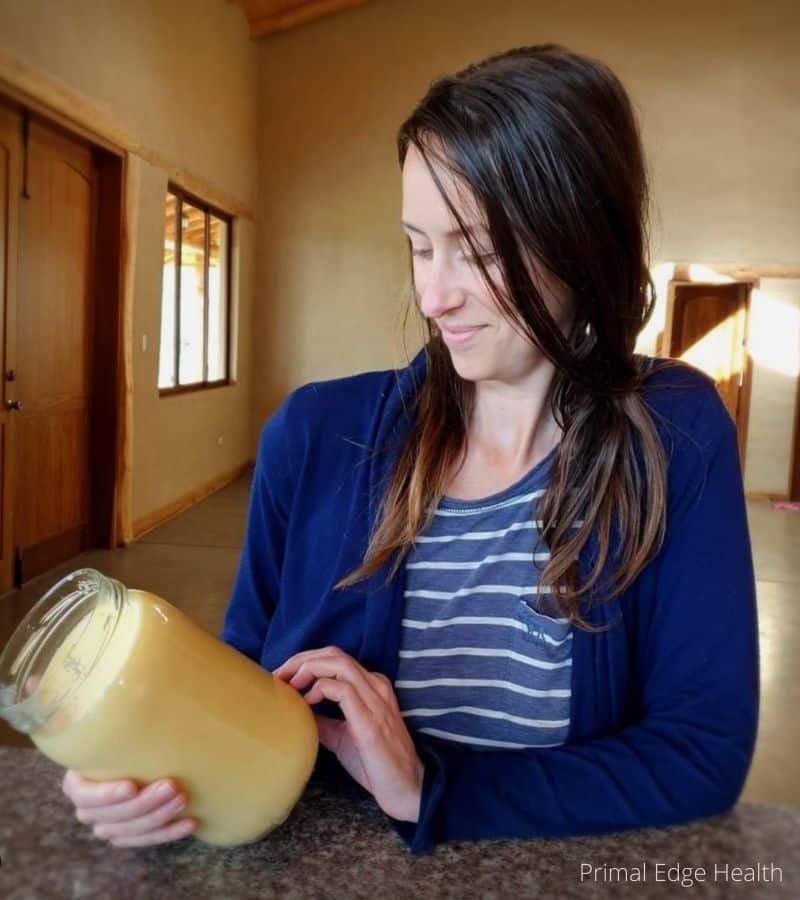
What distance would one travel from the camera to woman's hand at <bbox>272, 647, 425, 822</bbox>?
68 centimetres

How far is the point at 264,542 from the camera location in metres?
0.94

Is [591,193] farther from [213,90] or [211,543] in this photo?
[213,90]

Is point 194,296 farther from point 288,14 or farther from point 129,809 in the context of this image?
point 129,809

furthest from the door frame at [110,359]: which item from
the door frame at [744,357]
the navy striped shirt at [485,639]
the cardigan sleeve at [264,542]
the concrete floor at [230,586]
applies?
the door frame at [744,357]

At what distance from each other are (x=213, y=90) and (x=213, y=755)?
6857mm

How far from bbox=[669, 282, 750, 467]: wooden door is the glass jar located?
27.2ft

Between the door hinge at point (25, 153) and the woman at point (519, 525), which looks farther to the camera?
the door hinge at point (25, 153)

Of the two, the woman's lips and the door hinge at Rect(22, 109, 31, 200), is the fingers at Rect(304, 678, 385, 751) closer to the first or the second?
the woman's lips

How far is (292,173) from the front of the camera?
812 cm

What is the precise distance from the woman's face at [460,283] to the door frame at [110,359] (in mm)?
4489

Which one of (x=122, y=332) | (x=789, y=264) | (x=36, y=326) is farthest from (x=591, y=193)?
(x=789, y=264)

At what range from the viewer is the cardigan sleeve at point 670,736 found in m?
0.68

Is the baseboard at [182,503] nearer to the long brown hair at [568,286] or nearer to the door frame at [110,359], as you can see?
the door frame at [110,359]

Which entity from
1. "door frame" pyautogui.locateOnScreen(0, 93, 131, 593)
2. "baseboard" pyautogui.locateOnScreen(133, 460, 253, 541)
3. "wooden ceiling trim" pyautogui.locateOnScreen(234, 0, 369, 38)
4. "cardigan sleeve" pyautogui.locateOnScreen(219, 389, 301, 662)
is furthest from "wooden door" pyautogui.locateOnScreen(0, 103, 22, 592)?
"wooden ceiling trim" pyautogui.locateOnScreen(234, 0, 369, 38)
